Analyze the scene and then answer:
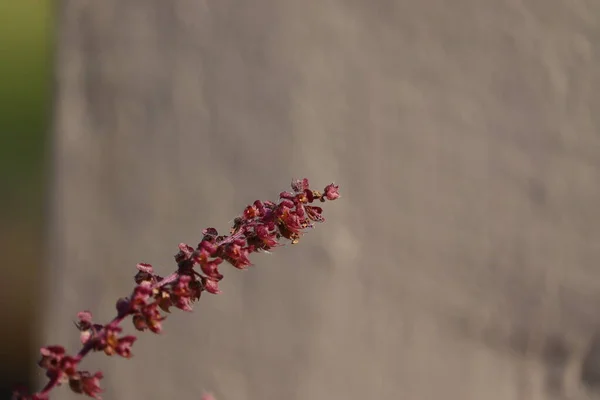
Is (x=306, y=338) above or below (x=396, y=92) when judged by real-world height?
below

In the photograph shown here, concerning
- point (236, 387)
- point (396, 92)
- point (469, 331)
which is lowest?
point (236, 387)

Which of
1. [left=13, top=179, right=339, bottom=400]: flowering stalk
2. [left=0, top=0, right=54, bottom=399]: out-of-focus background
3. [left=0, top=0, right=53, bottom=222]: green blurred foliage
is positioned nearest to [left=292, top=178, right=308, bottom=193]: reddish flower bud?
[left=13, top=179, right=339, bottom=400]: flowering stalk

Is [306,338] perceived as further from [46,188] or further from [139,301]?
[139,301]

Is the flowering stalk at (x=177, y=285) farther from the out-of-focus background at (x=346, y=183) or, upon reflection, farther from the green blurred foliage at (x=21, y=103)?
the green blurred foliage at (x=21, y=103)

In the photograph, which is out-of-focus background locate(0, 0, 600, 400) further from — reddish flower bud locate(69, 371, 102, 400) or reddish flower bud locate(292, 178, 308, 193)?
reddish flower bud locate(69, 371, 102, 400)

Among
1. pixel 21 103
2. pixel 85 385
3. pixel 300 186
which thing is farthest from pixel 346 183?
pixel 21 103

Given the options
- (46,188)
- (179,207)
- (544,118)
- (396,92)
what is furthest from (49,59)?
(544,118)
